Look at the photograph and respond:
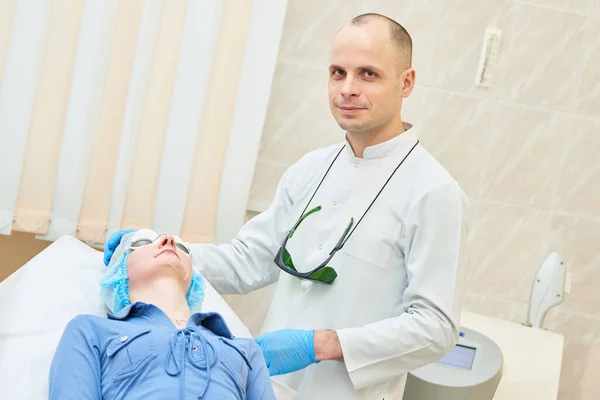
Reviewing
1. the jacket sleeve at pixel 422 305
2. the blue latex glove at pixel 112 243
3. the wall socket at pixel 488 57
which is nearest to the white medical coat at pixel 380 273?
the jacket sleeve at pixel 422 305

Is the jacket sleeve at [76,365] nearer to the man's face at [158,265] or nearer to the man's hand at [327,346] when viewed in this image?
the man's face at [158,265]

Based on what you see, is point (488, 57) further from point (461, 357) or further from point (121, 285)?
point (121, 285)

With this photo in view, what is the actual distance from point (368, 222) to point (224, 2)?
130 centimetres

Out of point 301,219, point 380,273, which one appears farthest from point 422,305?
point 301,219

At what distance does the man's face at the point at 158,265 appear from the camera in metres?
1.88

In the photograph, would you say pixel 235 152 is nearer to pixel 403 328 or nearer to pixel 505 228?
pixel 505 228

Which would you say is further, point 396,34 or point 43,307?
point 396,34

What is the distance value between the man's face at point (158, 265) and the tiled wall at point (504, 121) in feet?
3.86

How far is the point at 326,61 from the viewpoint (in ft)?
10.0

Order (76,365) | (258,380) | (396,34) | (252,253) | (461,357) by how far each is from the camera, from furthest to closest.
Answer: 1. (461,357)
2. (252,253)
3. (396,34)
4. (258,380)
5. (76,365)

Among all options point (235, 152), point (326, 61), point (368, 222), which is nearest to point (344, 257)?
point (368, 222)

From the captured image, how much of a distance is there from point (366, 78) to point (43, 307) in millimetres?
920


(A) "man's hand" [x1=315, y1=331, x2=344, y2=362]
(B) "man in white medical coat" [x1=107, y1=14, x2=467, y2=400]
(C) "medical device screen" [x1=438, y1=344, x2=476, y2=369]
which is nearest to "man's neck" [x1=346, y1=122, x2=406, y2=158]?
(B) "man in white medical coat" [x1=107, y1=14, x2=467, y2=400]

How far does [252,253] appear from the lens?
85.7 inches
